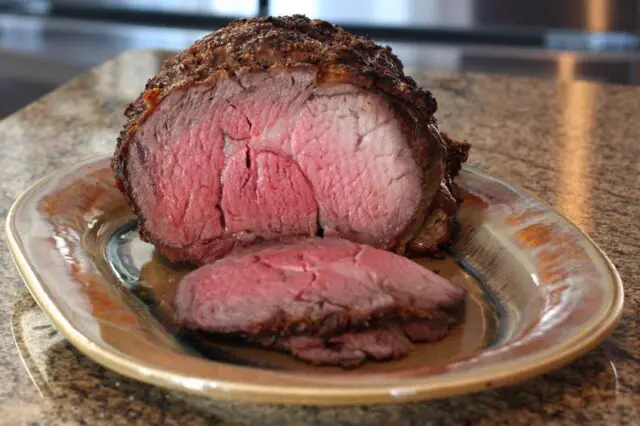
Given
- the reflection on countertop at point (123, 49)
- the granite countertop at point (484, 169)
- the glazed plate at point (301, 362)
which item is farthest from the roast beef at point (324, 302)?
the reflection on countertop at point (123, 49)

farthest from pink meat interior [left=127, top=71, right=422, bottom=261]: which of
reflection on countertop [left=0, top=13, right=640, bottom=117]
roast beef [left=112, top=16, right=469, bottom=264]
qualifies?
reflection on countertop [left=0, top=13, right=640, bottom=117]

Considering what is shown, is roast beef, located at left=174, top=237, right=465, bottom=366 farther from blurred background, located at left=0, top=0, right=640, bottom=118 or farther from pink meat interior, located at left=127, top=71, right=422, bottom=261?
blurred background, located at left=0, top=0, right=640, bottom=118

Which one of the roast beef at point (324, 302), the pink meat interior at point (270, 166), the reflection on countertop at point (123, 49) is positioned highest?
the pink meat interior at point (270, 166)

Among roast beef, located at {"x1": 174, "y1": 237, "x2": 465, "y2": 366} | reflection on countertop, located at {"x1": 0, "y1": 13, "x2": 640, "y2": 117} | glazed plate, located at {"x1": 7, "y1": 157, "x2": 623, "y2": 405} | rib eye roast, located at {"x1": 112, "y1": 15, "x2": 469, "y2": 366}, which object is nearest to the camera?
glazed plate, located at {"x1": 7, "y1": 157, "x2": 623, "y2": 405}

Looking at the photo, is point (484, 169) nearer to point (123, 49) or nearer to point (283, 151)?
point (283, 151)

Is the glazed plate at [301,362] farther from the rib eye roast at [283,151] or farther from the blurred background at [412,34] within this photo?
the blurred background at [412,34]

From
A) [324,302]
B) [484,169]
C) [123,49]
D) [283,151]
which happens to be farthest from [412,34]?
[324,302]
